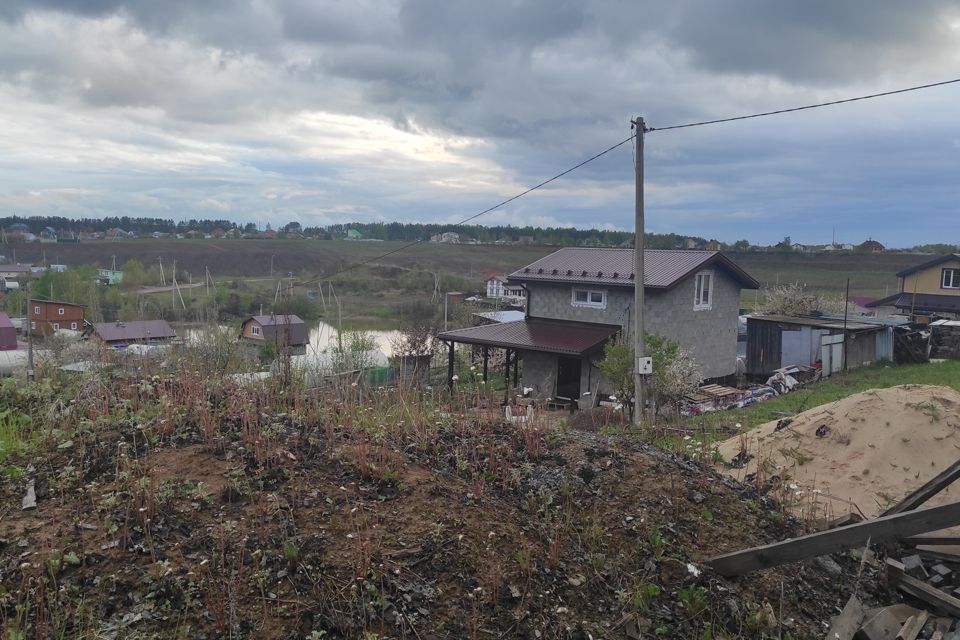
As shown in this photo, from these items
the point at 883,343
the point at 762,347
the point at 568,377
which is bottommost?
the point at 568,377

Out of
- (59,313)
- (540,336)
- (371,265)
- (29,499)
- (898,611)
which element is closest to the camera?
(29,499)

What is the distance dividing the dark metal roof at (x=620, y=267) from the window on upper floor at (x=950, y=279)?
16.9 metres

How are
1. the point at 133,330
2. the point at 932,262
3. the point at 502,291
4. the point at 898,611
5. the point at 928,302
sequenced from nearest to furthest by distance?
the point at 898,611 < the point at 133,330 < the point at 932,262 < the point at 928,302 < the point at 502,291

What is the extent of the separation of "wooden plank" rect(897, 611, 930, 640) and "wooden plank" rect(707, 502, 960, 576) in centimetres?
53

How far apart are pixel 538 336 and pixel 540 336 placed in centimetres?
6

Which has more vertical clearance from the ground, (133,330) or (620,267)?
(620,267)

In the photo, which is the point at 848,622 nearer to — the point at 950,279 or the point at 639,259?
the point at 639,259

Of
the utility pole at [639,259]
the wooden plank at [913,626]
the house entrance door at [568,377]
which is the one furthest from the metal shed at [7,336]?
the wooden plank at [913,626]

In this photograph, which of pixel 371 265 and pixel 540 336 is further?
pixel 371 265

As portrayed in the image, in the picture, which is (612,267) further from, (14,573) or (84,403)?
(14,573)

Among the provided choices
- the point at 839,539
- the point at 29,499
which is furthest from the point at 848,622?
the point at 29,499

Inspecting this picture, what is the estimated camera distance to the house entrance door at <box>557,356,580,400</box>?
19984 millimetres

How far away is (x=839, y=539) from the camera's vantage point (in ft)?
12.9

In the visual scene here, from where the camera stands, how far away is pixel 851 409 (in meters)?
7.60
